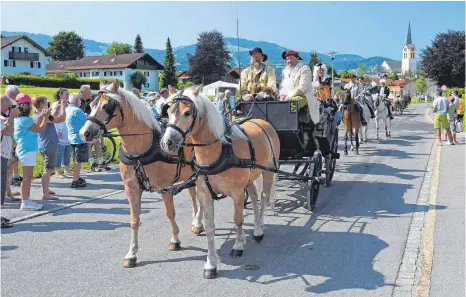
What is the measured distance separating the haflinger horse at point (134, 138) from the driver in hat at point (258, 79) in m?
2.73

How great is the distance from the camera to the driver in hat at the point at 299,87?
26.3ft

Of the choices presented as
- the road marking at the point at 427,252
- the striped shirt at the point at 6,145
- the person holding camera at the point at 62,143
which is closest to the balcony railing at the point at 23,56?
the person holding camera at the point at 62,143

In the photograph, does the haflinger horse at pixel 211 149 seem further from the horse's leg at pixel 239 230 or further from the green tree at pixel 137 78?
the green tree at pixel 137 78

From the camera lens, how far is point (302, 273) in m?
5.25

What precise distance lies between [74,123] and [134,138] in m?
5.49

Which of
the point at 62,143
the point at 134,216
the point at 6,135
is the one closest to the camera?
the point at 134,216

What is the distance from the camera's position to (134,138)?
5441 mm

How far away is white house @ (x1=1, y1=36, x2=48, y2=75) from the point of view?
70.0 m

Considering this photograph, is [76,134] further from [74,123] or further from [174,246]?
[174,246]

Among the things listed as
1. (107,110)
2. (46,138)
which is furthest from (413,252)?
(46,138)

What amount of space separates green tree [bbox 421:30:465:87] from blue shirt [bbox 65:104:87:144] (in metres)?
49.7

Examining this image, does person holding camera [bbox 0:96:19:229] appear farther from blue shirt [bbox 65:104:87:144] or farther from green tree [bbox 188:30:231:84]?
green tree [bbox 188:30:231:84]

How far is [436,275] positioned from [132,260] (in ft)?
11.2

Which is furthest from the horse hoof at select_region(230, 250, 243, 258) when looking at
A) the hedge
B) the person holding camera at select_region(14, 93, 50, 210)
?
the hedge
